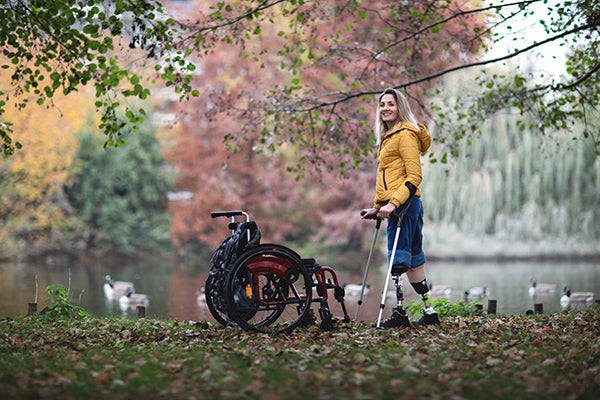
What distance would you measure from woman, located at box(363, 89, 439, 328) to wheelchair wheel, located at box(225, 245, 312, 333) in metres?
0.87

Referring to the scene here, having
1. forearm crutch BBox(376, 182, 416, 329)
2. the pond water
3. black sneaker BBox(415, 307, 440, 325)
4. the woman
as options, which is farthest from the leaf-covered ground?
the pond water

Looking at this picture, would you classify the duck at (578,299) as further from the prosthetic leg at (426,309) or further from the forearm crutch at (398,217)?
the forearm crutch at (398,217)

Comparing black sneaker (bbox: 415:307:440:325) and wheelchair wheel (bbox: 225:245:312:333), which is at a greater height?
wheelchair wheel (bbox: 225:245:312:333)

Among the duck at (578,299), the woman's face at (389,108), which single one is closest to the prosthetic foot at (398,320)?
the woman's face at (389,108)

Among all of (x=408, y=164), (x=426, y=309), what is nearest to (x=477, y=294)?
(x=426, y=309)

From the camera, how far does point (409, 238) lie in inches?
228

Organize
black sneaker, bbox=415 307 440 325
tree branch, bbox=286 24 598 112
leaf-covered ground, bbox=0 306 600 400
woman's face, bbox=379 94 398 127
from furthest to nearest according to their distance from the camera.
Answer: tree branch, bbox=286 24 598 112, black sneaker, bbox=415 307 440 325, woman's face, bbox=379 94 398 127, leaf-covered ground, bbox=0 306 600 400

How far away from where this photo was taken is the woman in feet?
18.7

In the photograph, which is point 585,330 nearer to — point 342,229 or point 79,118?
point 342,229

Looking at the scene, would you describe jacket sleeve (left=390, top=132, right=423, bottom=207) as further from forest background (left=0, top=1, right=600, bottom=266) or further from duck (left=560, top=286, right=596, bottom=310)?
duck (left=560, top=286, right=596, bottom=310)

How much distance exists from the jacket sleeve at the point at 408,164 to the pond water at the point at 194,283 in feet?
15.5

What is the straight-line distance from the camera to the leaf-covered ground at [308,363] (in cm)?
346

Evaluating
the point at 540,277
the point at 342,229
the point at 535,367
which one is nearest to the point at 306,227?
the point at 342,229

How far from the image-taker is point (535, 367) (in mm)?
4008
